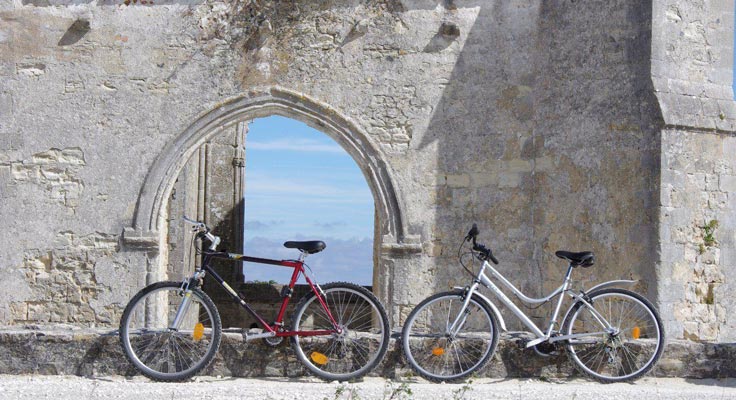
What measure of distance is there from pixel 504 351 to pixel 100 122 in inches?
205

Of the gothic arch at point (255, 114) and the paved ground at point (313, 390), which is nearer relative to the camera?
the paved ground at point (313, 390)

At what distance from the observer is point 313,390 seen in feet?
16.7

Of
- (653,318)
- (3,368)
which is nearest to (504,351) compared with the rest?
(653,318)

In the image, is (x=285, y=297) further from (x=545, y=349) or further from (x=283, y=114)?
(x=283, y=114)

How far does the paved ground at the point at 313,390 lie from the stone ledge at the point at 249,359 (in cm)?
9

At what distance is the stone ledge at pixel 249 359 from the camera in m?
5.45

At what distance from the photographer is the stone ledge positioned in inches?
215

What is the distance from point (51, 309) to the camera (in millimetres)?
9148

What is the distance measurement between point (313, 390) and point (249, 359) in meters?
0.59

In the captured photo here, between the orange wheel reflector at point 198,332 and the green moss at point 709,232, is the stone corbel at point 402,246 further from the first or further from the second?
the orange wheel reflector at point 198,332

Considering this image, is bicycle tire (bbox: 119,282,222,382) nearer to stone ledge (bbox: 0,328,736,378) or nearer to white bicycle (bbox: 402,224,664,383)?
stone ledge (bbox: 0,328,736,378)

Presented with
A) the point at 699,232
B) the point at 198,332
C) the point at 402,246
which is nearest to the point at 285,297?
the point at 198,332

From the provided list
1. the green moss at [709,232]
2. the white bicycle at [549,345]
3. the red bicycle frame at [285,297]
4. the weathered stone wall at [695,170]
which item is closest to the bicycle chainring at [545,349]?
the white bicycle at [549,345]

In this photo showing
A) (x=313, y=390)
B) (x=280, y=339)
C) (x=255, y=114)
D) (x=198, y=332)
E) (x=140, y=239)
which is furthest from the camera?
(x=255, y=114)
